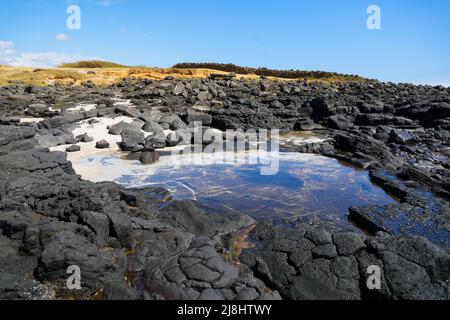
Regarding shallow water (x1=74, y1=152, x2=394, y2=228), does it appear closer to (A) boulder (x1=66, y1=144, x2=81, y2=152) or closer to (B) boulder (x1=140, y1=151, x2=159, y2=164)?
(B) boulder (x1=140, y1=151, x2=159, y2=164)

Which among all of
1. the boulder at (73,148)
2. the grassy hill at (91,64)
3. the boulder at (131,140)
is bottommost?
the boulder at (73,148)

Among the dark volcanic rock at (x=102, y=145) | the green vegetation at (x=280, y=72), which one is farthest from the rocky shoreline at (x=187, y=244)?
the green vegetation at (x=280, y=72)

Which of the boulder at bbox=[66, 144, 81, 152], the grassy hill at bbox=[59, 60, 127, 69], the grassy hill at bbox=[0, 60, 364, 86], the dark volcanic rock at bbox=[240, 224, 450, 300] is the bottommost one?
the dark volcanic rock at bbox=[240, 224, 450, 300]

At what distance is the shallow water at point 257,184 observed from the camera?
8.55m

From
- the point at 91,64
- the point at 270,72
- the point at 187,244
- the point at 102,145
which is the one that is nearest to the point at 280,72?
the point at 270,72

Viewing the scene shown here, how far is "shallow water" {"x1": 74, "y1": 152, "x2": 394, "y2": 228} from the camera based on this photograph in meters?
8.55

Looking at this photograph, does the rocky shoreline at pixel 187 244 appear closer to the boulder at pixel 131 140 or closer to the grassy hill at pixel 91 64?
the boulder at pixel 131 140

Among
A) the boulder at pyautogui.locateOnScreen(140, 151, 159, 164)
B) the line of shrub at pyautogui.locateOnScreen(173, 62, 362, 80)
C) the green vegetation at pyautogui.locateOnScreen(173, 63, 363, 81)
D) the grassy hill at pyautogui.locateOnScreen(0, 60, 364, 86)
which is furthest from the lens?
the line of shrub at pyautogui.locateOnScreen(173, 62, 362, 80)

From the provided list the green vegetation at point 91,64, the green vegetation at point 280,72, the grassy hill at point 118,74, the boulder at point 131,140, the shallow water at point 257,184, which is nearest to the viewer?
the shallow water at point 257,184

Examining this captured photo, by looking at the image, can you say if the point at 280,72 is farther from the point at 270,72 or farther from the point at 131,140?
the point at 131,140

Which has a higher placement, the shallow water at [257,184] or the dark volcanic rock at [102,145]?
the dark volcanic rock at [102,145]

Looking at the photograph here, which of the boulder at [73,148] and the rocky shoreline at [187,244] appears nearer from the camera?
the rocky shoreline at [187,244]

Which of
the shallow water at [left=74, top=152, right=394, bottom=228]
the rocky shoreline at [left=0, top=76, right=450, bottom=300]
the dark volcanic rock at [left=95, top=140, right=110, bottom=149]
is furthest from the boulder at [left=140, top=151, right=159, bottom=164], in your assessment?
the dark volcanic rock at [left=95, top=140, right=110, bottom=149]

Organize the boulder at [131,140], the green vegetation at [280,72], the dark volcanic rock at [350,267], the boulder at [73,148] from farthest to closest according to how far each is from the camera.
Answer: the green vegetation at [280,72] → the boulder at [131,140] → the boulder at [73,148] → the dark volcanic rock at [350,267]
